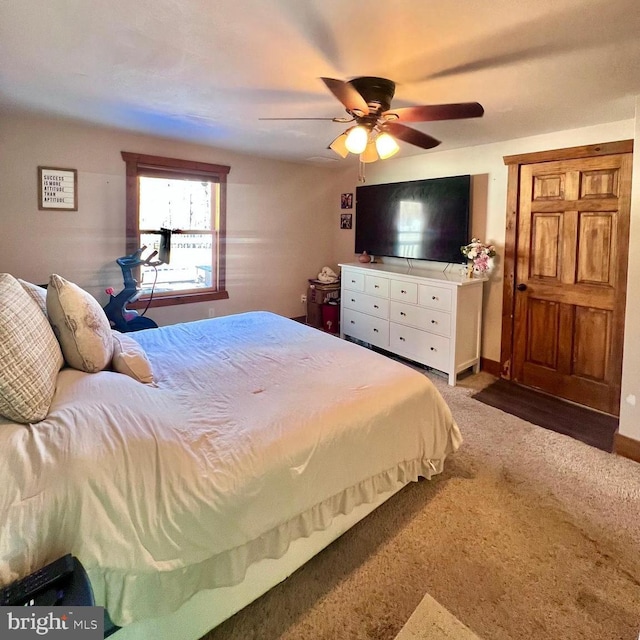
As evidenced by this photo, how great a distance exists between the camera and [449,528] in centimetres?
195

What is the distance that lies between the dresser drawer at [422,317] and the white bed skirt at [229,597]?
2.32 m

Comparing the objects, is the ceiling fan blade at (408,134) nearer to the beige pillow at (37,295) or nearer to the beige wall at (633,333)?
the beige wall at (633,333)

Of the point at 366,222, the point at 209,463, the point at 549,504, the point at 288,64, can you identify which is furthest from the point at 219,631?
the point at 366,222

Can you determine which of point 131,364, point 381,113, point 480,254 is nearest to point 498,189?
point 480,254

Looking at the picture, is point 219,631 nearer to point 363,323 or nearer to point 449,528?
point 449,528

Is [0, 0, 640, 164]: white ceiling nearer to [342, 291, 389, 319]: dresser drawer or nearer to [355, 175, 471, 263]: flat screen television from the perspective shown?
[355, 175, 471, 263]: flat screen television

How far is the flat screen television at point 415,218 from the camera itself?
400cm

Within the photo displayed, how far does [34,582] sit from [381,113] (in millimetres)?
2562

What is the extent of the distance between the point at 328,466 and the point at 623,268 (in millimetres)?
2917

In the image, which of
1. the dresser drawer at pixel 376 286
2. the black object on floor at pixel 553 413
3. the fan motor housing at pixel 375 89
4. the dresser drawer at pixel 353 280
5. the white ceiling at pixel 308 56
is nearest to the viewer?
the white ceiling at pixel 308 56

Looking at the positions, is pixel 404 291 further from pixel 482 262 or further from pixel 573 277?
pixel 573 277

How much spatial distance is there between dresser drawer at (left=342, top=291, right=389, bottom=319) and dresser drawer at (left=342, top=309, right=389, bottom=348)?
0.19 ft

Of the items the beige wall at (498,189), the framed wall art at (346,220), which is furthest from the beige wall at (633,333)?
the framed wall art at (346,220)

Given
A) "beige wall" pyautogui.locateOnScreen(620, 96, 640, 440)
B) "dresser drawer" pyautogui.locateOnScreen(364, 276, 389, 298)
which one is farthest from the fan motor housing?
"dresser drawer" pyautogui.locateOnScreen(364, 276, 389, 298)
